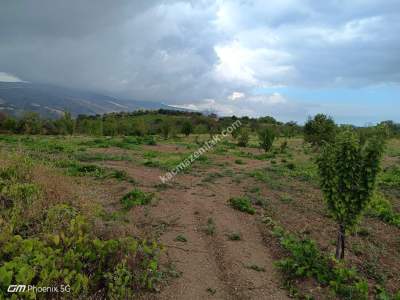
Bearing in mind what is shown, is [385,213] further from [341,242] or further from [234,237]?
[234,237]

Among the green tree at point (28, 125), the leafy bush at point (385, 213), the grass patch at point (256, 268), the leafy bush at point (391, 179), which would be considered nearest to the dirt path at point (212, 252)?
the grass patch at point (256, 268)

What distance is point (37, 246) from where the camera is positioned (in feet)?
12.2

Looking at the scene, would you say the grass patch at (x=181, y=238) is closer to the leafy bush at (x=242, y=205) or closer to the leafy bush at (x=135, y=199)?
the leafy bush at (x=135, y=199)

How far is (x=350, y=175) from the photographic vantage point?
4957mm

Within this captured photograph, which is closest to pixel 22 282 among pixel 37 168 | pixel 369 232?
pixel 37 168

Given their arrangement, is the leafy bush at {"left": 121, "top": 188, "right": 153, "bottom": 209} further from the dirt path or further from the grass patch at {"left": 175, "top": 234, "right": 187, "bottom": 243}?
the grass patch at {"left": 175, "top": 234, "right": 187, "bottom": 243}

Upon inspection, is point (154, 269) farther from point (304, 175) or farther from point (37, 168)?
point (304, 175)

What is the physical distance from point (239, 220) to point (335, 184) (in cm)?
290

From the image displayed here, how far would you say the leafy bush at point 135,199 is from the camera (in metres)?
7.62

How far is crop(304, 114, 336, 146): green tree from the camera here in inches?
1017

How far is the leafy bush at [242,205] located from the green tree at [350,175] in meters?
2.89

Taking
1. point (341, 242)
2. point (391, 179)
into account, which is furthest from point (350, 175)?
point (391, 179)

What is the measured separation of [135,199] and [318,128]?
75.8ft

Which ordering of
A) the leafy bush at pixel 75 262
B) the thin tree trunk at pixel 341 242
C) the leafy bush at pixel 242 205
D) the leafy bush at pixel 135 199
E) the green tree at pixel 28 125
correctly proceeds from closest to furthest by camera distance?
the leafy bush at pixel 75 262
the thin tree trunk at pixel 341 242
the leafy bush at pixel 135 199
the leafy bush at pixel 242 205
the green tree at pixel 28 125
